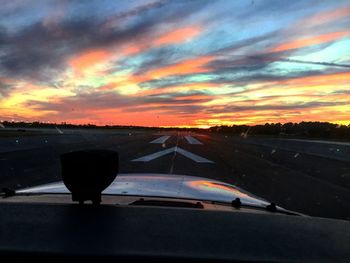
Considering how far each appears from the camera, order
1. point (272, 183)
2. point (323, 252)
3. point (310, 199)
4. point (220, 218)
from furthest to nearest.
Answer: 1. point (272, 183)
2. point (310, 199)
3. point (220, 218)
4. point (323, 252)

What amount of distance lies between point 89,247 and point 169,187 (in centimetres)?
276

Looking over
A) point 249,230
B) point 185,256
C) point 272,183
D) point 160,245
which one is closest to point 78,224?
point 160,245

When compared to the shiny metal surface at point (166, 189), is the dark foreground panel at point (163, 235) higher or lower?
higher

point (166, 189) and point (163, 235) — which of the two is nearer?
point (163, 235)

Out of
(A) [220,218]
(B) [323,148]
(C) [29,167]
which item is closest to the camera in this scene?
(A) [220,218]

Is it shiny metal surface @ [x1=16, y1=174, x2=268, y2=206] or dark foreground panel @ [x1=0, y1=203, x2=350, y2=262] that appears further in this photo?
shiny metal surface @ [x1=16, y1=174, x2=268, y2=206]

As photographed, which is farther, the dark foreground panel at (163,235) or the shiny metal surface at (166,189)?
the shiny metal surface at (166,189)

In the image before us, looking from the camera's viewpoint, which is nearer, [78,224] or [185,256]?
[185,256]

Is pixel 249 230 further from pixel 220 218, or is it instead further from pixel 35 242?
pixel 35 242

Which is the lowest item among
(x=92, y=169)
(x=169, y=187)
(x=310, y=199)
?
(x=310, y=199)

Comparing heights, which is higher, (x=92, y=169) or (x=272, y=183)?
(x=92, y=169)

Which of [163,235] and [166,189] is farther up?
[163,235]

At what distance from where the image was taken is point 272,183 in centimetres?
1563

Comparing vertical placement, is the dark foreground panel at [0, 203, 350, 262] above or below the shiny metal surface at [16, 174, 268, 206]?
above
